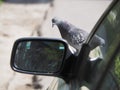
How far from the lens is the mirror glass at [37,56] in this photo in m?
2.91

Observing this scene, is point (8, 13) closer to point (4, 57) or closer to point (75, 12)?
point (75, 12)

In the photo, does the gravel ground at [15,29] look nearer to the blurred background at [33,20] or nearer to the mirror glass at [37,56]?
the blurred background at [33,20]

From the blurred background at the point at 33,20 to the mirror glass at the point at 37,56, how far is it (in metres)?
3.98

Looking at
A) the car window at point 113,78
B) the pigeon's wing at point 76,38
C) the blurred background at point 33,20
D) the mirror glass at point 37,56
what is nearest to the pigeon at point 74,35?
the pigeon's wing at point 76,38

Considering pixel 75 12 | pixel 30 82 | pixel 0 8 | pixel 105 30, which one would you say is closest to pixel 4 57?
pixel 30 82

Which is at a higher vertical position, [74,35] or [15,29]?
[74,35]

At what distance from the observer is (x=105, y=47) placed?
7.95 feet

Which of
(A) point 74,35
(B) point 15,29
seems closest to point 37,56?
(A) point 74,35

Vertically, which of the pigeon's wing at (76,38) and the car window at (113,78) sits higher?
the car window at (113,78)

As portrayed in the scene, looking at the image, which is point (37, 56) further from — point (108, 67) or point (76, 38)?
point (108, 67)

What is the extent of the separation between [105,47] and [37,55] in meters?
0.68

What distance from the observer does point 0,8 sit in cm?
1422

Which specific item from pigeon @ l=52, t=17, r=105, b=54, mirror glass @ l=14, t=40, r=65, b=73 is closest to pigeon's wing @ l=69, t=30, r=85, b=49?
pigeon @ l=52, t=17, r=105, b=54

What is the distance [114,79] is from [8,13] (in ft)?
37.1
